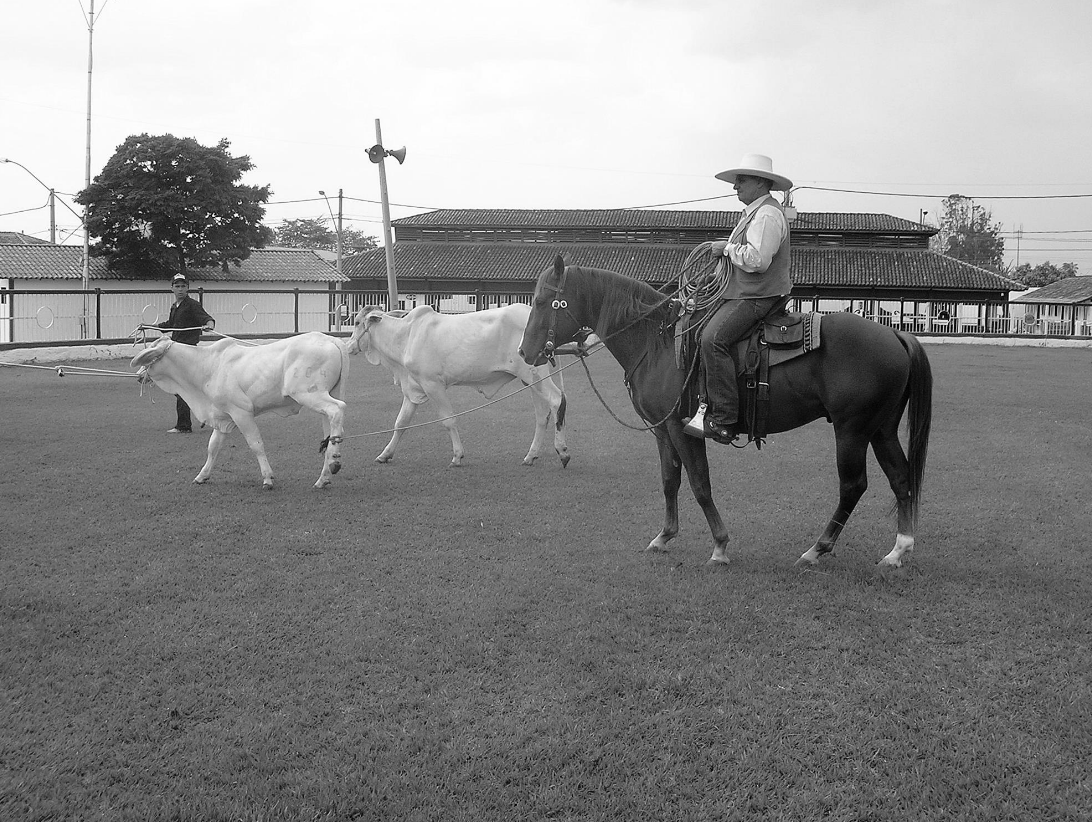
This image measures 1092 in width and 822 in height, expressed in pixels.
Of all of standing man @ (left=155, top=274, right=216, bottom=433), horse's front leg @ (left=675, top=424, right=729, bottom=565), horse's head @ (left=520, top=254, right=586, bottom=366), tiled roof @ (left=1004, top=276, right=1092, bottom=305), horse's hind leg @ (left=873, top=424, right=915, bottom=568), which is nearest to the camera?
horse's hind leg @ (left=873, top=424, right=915, bottom=568)

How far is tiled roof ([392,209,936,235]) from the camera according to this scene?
170ft

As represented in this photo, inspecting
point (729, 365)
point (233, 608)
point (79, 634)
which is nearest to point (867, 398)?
point (729, 365)

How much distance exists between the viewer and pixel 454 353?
1118 centimetres

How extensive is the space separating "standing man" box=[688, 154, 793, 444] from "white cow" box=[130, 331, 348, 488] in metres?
4.12

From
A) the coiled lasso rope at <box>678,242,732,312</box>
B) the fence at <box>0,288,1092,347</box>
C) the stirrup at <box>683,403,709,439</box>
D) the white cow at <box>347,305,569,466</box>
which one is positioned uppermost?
the fence at <box>0,288,1092,347</box>

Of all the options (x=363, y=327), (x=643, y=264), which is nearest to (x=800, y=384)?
(x=363, y=327)

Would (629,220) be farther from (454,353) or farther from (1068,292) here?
(454,353)

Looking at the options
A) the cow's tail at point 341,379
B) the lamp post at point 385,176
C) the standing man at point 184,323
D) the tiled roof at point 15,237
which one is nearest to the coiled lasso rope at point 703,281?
the cow's tail at point 341,379

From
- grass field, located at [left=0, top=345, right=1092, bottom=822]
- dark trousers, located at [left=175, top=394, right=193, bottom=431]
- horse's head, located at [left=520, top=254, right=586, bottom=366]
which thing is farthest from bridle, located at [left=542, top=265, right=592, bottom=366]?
dark trousers, located at [left=175, top=394, right=193, bottom=431]

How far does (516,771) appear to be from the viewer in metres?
3.86

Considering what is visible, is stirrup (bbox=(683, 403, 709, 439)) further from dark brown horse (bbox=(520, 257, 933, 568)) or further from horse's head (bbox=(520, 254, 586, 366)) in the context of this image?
horse's head (bbox=(520, 254, 586, 366))

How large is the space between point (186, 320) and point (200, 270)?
119ft

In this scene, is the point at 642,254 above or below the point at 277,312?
above

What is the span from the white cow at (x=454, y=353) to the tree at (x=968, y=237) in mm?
71647
